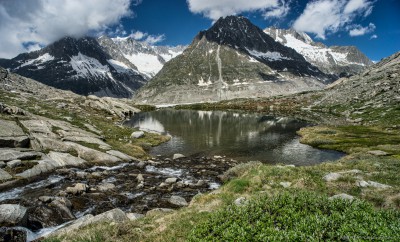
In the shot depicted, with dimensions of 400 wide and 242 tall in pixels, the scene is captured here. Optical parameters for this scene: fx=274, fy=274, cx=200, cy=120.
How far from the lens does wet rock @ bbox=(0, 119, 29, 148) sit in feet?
144

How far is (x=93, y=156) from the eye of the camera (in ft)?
161

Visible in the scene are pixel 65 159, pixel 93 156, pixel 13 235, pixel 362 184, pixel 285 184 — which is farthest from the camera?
pixel 93 156

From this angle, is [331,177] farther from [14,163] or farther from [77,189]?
[14,163]

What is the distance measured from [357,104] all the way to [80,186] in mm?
145605

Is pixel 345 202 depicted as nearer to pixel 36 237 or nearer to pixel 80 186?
pixel 36 237

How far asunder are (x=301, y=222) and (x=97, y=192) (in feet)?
91.7

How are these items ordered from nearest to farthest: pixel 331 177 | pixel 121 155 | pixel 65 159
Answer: pixel 331 177
pixel 65 159
pixel 121 155

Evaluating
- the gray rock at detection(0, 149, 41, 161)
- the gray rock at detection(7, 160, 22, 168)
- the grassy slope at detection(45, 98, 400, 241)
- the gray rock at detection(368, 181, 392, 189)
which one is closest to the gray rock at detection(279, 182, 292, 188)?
the grassy slope at detection(45, 98, 400, 241)

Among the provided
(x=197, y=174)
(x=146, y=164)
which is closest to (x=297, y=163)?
(x=197, y=174)

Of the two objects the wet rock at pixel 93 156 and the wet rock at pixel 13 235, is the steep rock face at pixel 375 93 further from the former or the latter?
the wet rock at pixel 13 235

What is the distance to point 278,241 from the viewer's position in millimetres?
9938

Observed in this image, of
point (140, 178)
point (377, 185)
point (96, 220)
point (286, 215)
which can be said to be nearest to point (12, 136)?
point (140, 178)

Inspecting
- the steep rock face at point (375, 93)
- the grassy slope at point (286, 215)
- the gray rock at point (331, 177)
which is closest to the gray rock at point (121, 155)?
the grassy slope at point (286, 215)

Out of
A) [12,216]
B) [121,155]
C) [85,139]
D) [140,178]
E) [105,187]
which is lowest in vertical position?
[140,178]
